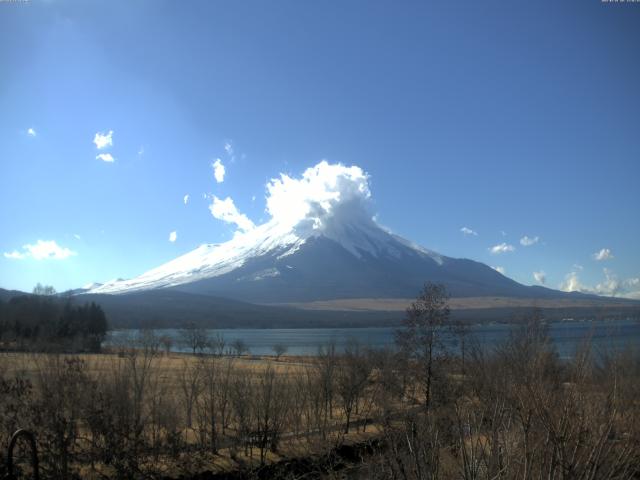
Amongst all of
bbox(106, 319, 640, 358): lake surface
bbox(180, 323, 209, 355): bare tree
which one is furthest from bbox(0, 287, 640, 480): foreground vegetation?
bbox(180, 323, 209, 355): bare tree

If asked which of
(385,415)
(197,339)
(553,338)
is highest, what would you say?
(553,338)

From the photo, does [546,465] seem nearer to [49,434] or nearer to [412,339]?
[49,434]

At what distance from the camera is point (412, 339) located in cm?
2836

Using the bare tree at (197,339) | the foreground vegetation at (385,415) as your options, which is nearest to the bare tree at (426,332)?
the foreground vegetation at (385,415)

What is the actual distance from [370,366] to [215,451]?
15532 mm

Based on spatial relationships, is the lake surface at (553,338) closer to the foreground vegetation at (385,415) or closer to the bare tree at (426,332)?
the foreground vegetation at (385,415)

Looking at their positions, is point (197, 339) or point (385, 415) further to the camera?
point (197, 339)

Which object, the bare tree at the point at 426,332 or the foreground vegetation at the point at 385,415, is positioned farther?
the bare tree at the point at 426,332

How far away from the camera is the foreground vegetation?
646cm

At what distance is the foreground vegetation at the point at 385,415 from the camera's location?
6.46 metres

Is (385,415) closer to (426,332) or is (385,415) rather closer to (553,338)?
(426,332)

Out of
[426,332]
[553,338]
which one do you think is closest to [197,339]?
[426,332]

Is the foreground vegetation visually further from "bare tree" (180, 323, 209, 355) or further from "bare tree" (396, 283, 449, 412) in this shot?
"bare tree" (180, 323, 209, 355)

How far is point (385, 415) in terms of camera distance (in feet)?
54.9
